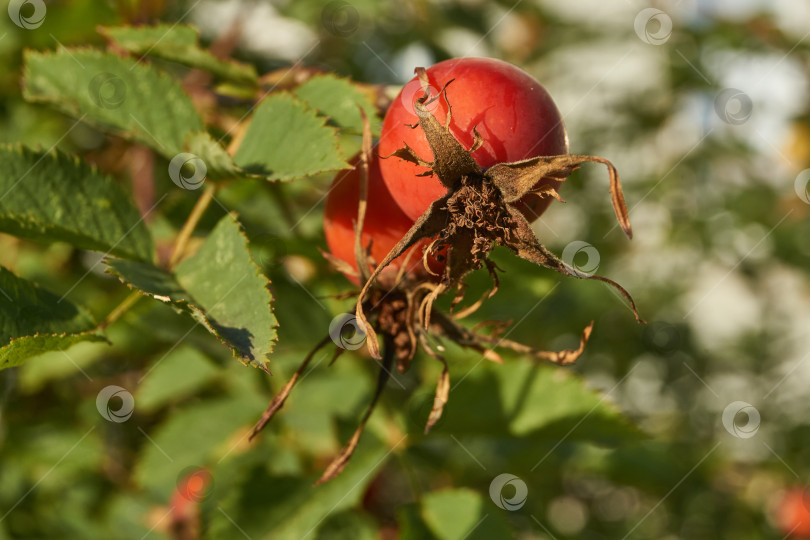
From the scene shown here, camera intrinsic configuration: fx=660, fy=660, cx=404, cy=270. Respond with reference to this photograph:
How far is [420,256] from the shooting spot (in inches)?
41.8

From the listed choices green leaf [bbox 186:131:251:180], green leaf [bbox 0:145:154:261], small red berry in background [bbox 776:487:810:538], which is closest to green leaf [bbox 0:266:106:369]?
green leaf [bbox 0:145:154:261]

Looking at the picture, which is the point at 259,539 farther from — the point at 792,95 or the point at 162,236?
the point at 792,95

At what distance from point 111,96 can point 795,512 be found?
341 centimetres

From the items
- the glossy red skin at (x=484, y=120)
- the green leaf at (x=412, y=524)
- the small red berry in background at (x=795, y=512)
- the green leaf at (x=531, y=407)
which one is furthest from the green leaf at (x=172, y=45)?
the small red berry in background at (x=795, y=512)

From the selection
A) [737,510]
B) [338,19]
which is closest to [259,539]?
[338,19]

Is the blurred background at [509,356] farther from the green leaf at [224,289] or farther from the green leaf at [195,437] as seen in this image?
the green leaf at [224,289]

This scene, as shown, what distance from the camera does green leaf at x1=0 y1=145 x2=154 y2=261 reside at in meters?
1.08

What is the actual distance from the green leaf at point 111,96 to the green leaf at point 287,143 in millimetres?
135

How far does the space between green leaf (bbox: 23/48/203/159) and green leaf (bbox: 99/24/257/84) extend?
2.1 inches

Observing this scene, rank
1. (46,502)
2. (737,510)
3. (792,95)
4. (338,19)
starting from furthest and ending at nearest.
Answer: (792,95) → (737,510) → (338,19) → (46,502)

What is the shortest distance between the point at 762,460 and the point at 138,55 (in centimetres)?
314

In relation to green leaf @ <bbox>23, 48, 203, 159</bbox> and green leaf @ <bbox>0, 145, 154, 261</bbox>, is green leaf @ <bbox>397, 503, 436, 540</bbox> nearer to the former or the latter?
green leaf @ <bbox>0, 145, 154, 261</bbox>

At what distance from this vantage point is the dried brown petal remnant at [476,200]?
899mm

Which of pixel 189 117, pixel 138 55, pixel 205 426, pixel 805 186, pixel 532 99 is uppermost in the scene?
pixel 138 55
